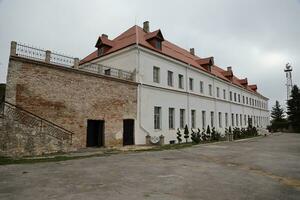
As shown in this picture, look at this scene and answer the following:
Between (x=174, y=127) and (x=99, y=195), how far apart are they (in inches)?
762

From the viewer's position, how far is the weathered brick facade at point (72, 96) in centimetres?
1398

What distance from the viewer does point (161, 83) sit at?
2367 centimetres

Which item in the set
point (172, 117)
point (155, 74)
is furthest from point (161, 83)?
point (172, 117)

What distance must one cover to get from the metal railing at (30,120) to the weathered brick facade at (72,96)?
598mm

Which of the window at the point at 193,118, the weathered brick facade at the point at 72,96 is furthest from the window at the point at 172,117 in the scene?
the weathered brick facade at the point at 72,96

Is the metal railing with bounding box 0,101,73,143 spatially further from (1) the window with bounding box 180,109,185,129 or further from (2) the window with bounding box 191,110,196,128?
(2) the window with bounding box 191,110,196,128

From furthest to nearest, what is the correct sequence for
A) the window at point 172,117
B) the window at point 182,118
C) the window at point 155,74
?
the window at point 182,118 < the window at point 172,117 < the window at point 155,74

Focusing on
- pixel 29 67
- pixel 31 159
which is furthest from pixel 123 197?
pixel 29 67

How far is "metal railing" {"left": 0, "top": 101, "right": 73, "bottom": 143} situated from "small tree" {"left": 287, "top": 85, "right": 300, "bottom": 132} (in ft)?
167

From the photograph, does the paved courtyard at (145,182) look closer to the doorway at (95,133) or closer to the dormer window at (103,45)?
the doorway at (95,133)

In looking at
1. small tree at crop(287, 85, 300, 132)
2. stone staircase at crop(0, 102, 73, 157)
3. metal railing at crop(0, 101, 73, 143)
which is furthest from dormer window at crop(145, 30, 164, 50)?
small tree at crop(287, 85, 300, 132)

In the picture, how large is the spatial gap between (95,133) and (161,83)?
27.1 ft

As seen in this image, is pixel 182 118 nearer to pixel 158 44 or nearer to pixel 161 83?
pixel 161 83

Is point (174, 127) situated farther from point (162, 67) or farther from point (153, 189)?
point (153, 189)
